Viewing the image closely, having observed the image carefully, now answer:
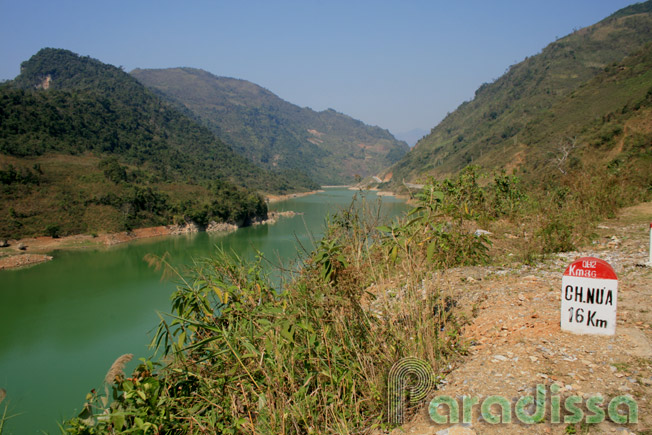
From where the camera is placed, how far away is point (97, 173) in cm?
3394

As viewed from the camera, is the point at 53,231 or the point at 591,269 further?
the point at 53,231

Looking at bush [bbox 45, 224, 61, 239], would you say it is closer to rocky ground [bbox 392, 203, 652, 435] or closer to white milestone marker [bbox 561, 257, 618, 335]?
rocky ground [bbox 392, 203, 652, 435]

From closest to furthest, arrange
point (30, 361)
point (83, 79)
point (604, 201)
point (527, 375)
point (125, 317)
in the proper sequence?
1. point (527, 375)
2. point (604, 201)
3. point (30, 361)
4. point (125, 317)
5. point (83, 79)

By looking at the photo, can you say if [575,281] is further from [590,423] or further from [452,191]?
[452,191]

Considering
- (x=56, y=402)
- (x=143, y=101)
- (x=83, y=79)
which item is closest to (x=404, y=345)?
(x=56, y=402)

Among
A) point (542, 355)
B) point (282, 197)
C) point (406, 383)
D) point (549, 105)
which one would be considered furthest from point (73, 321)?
point (549, 105)

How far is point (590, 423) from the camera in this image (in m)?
1.55

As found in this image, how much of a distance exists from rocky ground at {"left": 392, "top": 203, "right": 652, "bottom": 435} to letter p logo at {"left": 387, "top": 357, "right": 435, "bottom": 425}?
2.6 inches

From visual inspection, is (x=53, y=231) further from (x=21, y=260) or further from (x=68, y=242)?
(x=21, y=260)

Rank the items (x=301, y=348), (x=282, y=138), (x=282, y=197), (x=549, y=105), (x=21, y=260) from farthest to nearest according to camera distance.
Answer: (x=282, y=138), (x=282, y=197), (x=549, y=105), (x=21, y=260), (x=301, y=348)

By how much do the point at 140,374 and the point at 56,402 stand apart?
7.87 meters

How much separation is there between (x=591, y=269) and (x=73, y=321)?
15.3m

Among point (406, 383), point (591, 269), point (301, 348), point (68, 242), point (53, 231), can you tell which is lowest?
point (68, 242)

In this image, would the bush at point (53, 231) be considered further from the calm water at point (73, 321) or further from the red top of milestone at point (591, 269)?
the red top of milestone at point (591, 269)
